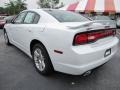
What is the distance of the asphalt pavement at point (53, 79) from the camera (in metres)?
3.55

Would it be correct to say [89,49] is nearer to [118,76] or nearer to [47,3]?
[118,76]

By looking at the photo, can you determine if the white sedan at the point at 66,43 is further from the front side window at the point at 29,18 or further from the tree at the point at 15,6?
the tree at the point at 15,6

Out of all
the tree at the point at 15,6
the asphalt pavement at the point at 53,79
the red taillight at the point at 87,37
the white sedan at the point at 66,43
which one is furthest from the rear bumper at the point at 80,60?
the tree at the point at 15,6

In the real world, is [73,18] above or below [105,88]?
above

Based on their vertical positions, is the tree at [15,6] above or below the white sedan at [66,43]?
below

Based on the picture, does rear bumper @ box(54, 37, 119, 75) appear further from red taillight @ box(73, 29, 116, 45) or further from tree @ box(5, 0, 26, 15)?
tree @ box(5, 0, 26, 15)

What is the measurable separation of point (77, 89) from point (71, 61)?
616 millimetres

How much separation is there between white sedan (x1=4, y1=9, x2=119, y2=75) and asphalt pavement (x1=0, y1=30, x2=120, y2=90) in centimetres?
26

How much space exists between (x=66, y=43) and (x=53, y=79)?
3.51 ft

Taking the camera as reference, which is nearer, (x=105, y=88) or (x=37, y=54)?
(x=105, y=88)

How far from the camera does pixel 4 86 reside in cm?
360

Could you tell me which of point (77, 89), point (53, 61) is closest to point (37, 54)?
point (53, 61)

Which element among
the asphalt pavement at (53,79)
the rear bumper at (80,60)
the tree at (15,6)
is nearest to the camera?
the rear bumper at (80,60)

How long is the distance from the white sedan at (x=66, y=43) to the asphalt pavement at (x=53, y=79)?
0.84ft
